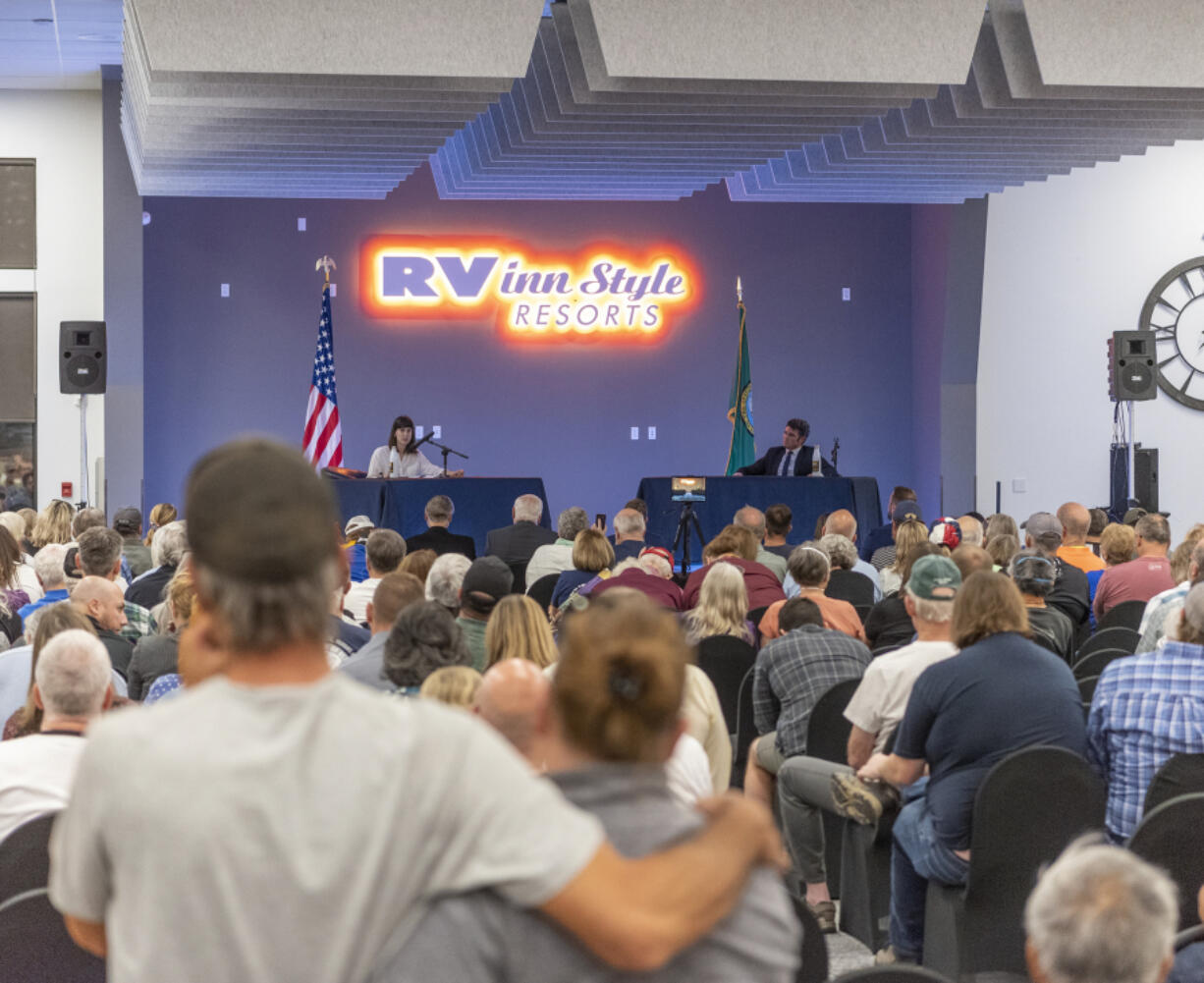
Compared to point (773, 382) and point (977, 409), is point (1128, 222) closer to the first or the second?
point (977, 409)

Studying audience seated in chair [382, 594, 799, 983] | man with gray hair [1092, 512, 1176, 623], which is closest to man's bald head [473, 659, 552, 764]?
audience seated in chair [382, 594, 799, 983]

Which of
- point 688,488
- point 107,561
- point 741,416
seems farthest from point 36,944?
point 741,416

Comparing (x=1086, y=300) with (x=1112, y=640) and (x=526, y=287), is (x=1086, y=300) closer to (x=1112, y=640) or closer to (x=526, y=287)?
(x=526, y=287)

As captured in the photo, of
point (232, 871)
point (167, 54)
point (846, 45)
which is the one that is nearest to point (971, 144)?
point (846, 45)

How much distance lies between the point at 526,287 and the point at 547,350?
635mm

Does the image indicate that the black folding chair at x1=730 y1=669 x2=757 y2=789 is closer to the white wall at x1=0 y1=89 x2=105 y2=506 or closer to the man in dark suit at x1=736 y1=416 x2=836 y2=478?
the man in dark suit at x1=736 y1=416 x2=836 y2=478

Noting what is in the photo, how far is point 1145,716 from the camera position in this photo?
3.43m

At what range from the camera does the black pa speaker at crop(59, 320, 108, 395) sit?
12.2 m

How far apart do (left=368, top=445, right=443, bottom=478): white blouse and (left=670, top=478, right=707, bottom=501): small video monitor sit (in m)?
2.04

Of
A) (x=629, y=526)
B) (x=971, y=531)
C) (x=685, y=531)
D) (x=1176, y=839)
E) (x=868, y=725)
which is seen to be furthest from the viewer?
(x=685, y=531)

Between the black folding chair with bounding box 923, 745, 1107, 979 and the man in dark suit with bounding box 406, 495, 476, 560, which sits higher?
the man in dark suit with bounding box 406, 495, 476, 560

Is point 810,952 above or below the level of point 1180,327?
below

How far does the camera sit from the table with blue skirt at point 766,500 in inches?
442

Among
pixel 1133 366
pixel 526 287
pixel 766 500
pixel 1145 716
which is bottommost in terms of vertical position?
pixel 1145 716
